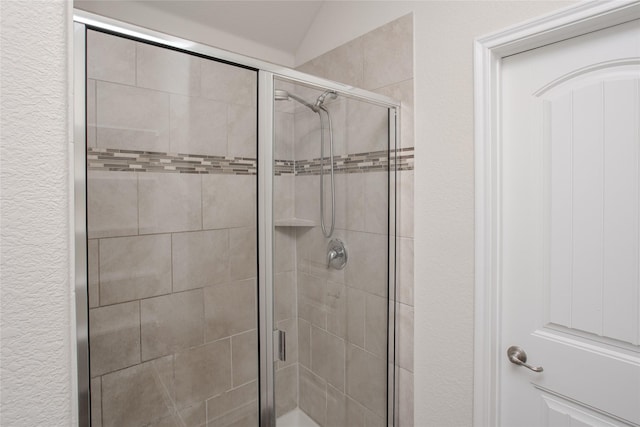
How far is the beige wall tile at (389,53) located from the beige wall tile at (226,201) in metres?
0.87

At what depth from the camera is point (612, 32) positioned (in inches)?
39.9

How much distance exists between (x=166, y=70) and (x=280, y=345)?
0.90m

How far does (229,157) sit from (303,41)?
4.14 ft

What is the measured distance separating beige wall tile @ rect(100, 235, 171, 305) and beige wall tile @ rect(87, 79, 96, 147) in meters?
0.28

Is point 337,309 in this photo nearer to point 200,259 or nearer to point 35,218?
point 200,259

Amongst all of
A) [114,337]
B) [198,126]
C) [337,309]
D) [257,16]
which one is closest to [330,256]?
[337,309]

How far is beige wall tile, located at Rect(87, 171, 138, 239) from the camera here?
2.84ft

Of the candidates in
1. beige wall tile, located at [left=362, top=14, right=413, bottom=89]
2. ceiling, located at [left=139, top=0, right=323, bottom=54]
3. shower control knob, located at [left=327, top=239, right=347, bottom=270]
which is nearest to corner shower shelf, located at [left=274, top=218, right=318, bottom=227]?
shower control knob, located at [left=327, top=239, right=347, bottom=270]

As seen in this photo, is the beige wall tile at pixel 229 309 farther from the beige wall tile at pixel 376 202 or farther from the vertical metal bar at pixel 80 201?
the beige wall tile at pixel 376 202

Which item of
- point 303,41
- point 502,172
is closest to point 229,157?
point 502,172

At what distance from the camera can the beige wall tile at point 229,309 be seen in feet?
3.77

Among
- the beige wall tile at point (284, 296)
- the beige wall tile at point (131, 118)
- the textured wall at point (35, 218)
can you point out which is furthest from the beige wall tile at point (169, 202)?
the textured wall at point (35, 218)

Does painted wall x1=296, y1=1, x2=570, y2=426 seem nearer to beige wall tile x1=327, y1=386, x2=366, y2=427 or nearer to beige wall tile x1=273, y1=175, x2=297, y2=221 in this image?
beige wall tile x1=327, y1=386, x2=366, y2=427

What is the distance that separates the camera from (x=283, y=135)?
1084 mm
